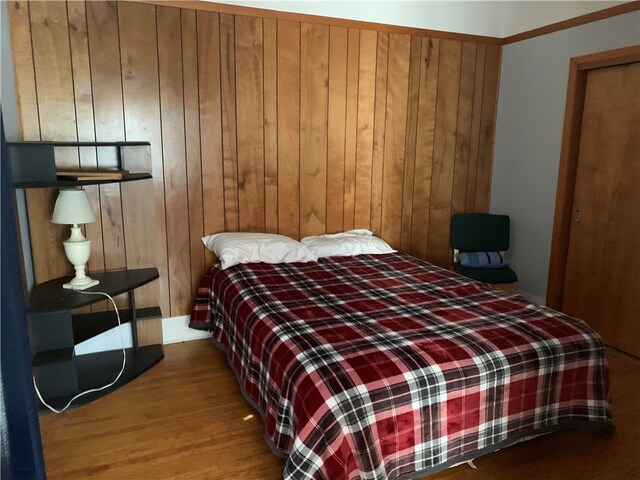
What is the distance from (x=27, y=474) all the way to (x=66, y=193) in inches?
61.7

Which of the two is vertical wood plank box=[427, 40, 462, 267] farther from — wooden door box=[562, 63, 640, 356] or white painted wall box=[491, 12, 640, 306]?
wooden door box=[562, 63, 640, 356]

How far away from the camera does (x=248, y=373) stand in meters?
2.24

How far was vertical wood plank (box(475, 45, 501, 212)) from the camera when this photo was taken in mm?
3863

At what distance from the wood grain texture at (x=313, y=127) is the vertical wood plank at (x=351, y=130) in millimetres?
178

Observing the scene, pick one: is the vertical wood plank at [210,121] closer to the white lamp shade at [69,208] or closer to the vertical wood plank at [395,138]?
the white lamp shade at [69,208]

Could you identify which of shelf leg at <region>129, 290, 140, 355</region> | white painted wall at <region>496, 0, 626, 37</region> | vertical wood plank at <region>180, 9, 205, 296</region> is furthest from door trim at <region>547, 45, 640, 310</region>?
shelf leg at <region>129, 290, 140, 355</region>

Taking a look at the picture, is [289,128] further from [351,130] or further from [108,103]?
[108,103]

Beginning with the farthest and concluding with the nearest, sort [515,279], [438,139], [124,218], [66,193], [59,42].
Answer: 1. [438,139]
2. [515,279]
3. [124,218]
4. [59,42]
5. [66,193]

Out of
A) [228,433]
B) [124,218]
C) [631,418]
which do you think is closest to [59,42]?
[124,218]

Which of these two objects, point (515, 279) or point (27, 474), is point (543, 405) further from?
point (27, 474)

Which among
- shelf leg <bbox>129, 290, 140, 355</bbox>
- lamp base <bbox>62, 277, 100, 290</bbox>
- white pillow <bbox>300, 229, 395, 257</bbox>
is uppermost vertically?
white pillow <bbox>300, 229, 395, 257</bbox>

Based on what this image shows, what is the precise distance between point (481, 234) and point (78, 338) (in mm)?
2972

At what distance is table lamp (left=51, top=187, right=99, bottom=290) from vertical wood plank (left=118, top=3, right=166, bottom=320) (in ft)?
1.28

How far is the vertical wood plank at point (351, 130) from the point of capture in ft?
11.1
